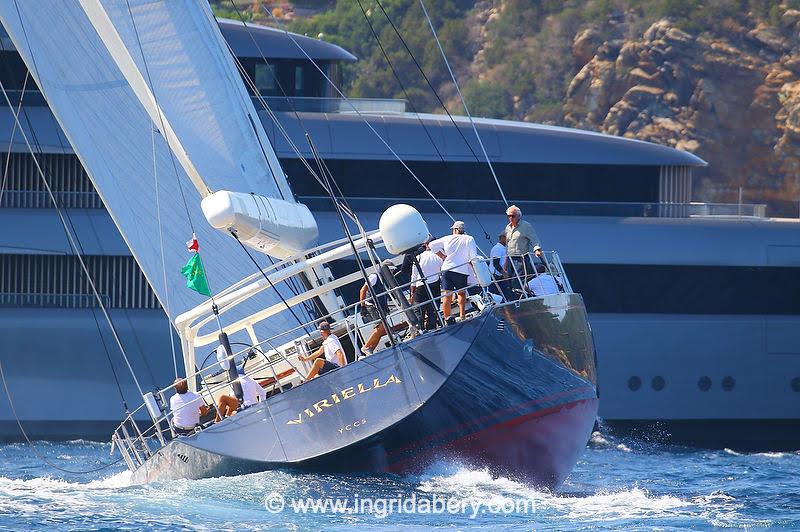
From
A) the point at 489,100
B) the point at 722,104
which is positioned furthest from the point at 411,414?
the point at 489,100

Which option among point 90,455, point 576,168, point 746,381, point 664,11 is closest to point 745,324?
point 746,381

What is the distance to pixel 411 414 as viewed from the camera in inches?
516

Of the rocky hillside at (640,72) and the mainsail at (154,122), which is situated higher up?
the rocky hillside at (640,72)

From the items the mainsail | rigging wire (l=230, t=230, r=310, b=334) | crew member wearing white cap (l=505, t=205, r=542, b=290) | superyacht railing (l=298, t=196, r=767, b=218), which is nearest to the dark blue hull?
rigging wire (l=230, t=230, r=310, b=334)

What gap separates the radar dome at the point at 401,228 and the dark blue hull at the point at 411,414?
0.96 m

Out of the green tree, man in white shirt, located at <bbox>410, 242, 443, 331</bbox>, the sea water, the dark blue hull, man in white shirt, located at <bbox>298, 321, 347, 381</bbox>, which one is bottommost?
the sea water

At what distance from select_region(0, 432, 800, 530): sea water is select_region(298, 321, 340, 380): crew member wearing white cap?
1.03m

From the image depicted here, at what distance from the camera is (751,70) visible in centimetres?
5484

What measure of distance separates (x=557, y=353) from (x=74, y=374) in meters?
12.2

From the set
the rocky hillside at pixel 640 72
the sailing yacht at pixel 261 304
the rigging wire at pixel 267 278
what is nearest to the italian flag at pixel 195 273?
the sailing yacht at pixel 261 304

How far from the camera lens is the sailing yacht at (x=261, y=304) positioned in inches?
523

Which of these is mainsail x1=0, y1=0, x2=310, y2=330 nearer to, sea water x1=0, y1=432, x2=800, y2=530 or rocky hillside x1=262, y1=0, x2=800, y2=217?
sea water x1=0, y1=432, x2=800, y2=530

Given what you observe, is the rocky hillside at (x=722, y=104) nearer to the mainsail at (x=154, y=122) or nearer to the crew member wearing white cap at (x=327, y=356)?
the mainsail at (x=154, y=122)

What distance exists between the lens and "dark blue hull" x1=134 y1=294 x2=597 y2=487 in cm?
1321
